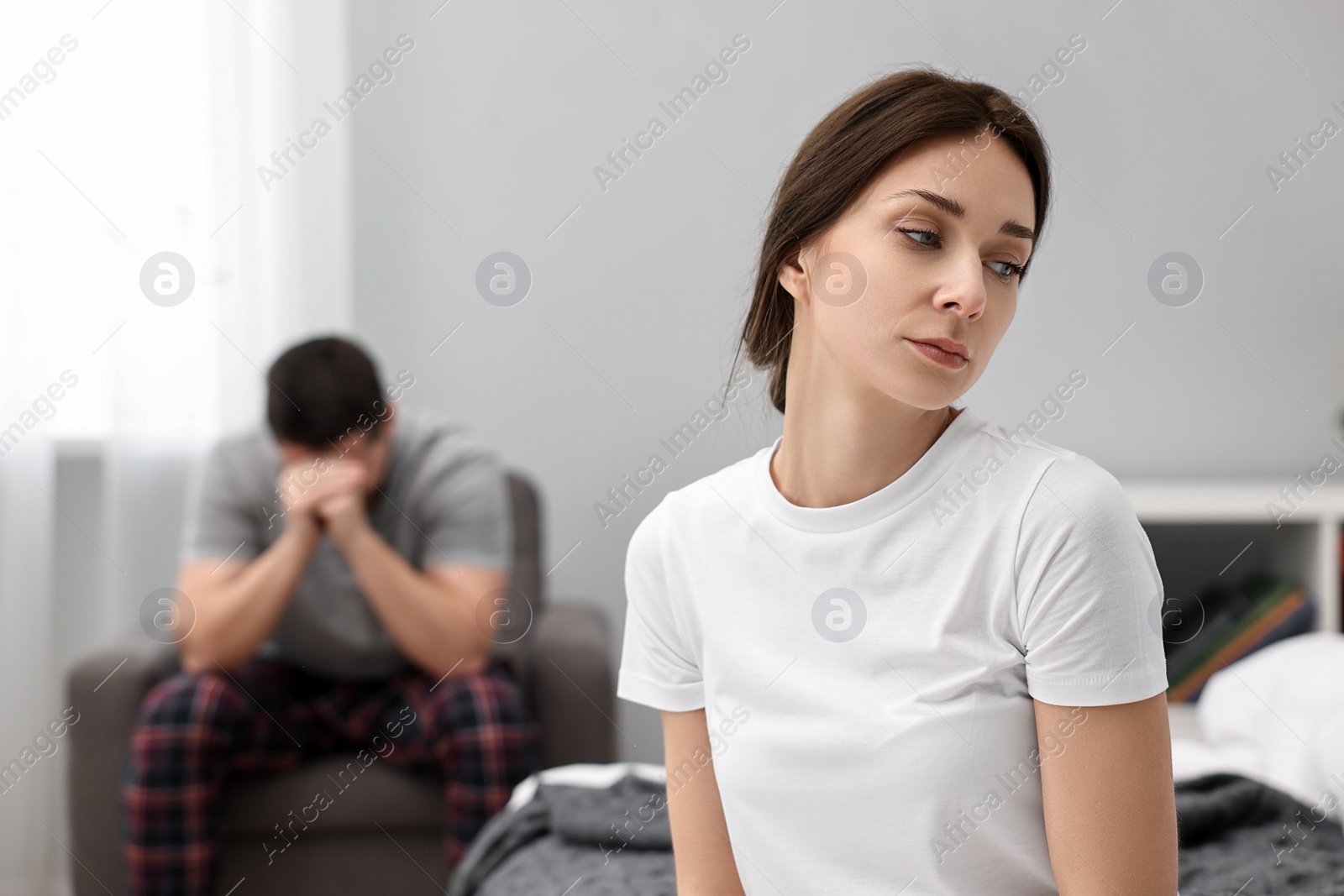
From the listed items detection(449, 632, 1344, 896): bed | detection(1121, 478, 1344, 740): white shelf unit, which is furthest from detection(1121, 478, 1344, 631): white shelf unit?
detection(449, 632, 1344, 896): bed

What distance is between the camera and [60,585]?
214 cm

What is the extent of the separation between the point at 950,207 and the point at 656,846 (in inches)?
29.4

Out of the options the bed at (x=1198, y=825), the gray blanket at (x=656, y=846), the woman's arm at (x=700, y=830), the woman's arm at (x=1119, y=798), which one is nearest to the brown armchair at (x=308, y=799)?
the bed at (x=1198, y=825)

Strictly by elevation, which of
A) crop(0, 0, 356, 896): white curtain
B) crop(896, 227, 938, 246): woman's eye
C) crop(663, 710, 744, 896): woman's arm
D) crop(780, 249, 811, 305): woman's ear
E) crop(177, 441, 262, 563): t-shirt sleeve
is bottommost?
crop(663, 710, 744, 896): woman's arm

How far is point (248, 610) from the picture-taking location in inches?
66.3

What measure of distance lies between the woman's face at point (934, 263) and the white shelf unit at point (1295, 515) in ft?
4.48

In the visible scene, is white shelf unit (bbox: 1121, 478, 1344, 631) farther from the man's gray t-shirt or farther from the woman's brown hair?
the woman's brown hair

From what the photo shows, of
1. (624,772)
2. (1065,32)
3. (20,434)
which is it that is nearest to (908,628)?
(624,772)

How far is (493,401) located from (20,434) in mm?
906

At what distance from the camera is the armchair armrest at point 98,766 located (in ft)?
5.33

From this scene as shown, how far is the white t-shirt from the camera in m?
0.62

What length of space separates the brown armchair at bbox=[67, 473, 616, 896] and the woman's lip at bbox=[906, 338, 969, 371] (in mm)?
1194

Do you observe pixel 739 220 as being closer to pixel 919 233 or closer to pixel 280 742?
pixel 919 233

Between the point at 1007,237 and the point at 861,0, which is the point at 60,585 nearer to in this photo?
the point at 861,0
